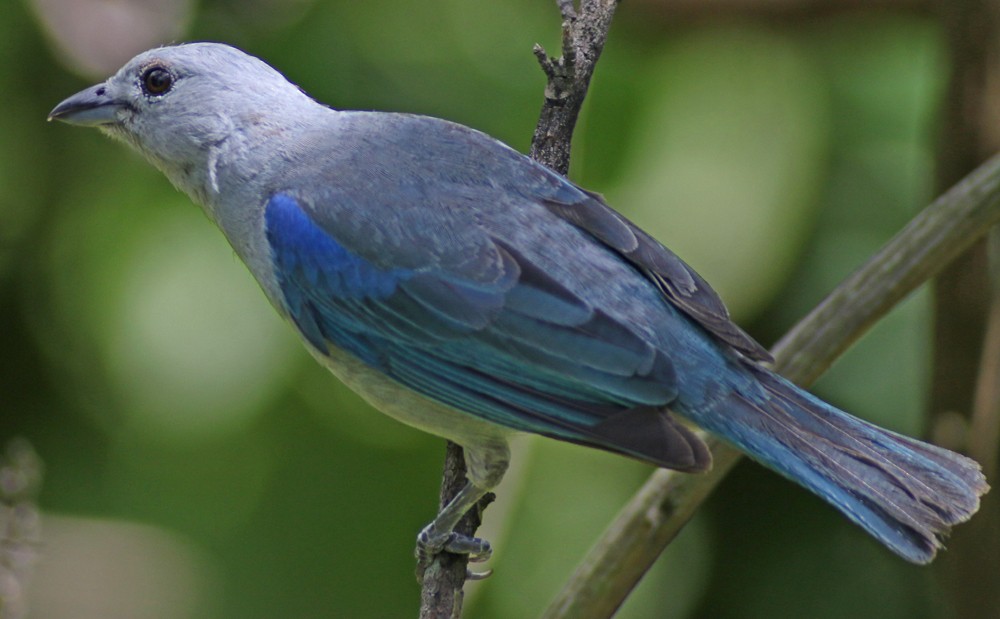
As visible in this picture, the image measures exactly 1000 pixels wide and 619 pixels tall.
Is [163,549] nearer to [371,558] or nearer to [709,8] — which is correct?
[371,558]

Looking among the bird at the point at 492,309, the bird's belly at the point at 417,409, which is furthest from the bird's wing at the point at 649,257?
the bird's belly at the point at 417,409

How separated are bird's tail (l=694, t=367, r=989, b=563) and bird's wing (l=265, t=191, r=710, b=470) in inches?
8.0

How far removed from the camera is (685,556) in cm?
441

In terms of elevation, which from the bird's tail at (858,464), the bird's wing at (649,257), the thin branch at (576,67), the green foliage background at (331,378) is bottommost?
the green foliage background at (331,378)

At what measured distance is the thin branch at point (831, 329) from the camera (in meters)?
3.04

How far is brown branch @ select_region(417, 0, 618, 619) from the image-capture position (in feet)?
10.6

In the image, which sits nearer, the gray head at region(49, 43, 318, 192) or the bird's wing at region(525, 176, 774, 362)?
the bird's wing at region(525, 176, 774, 362)

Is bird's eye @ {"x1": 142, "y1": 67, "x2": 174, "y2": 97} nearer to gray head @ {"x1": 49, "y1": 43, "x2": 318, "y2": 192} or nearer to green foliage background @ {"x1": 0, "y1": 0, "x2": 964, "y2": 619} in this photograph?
gray head @ {"x1": 49, "y1": 43, "x2": 318, "y2": 192}

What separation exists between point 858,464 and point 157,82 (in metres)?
2.35

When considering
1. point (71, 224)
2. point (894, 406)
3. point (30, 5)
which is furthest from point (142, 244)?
point (894, 406)

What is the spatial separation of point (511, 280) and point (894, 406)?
2137mm

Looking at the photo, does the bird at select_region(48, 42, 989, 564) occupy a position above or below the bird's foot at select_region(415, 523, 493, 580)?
above

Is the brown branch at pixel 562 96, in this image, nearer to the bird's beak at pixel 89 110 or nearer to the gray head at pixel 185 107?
the gray head at pixel 185 107

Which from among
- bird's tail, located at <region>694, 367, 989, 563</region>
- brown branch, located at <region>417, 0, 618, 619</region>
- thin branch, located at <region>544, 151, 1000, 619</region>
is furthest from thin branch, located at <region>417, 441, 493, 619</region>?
bird's tail, located at <region>694, 367, 989, 563</region>
